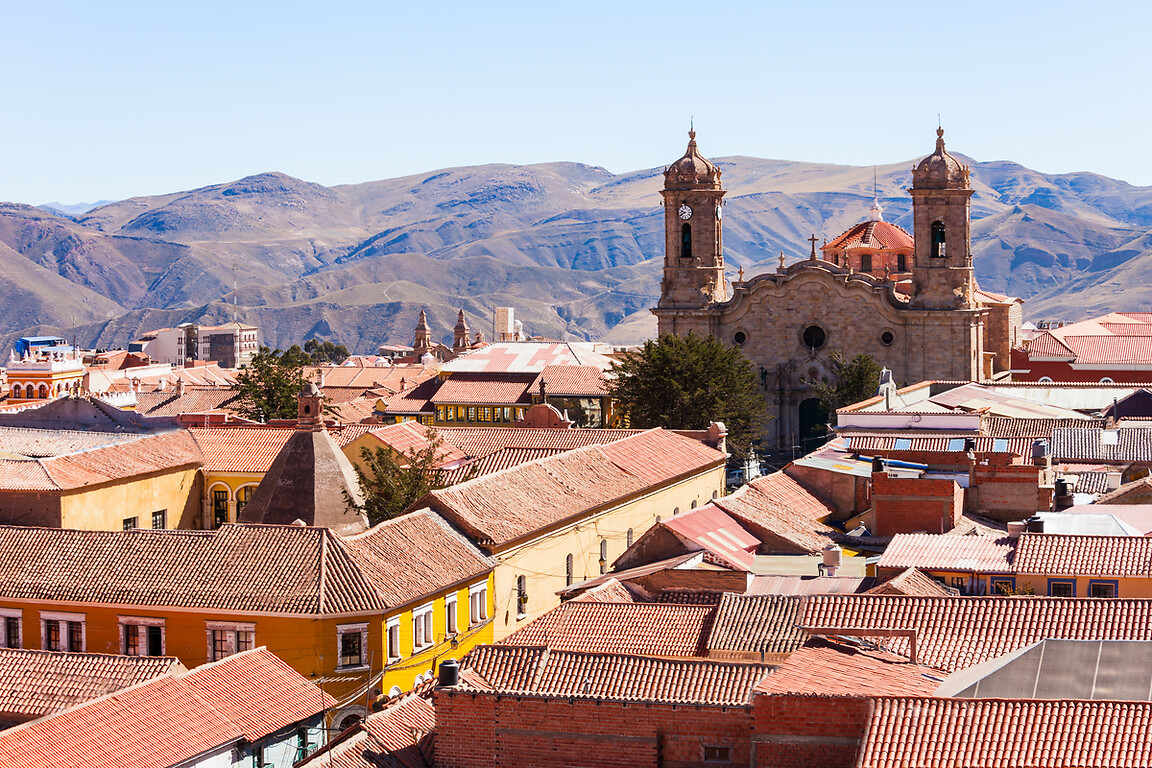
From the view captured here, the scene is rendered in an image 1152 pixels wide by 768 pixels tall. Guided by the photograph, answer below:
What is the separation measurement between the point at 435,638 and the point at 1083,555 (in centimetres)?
1284

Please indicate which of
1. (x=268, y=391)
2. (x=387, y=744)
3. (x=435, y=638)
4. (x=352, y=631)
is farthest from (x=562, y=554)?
(x=268, y=391)

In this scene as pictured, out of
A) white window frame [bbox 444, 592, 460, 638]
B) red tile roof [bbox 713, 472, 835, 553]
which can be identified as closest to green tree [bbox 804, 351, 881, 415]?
red tile roof [bbox 713, 472, 835, 553]

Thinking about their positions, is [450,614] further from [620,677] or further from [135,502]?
[135,502]

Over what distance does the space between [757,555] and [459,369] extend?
51.1 m

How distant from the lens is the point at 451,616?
3319 centimetres

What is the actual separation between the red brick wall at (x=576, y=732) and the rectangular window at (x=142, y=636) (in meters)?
13.2

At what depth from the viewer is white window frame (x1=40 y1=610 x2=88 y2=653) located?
106ft

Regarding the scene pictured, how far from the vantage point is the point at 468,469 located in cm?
4409

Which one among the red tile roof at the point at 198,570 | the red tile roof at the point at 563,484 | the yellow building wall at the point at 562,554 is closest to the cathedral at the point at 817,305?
the red tile roof at the point at 563,484

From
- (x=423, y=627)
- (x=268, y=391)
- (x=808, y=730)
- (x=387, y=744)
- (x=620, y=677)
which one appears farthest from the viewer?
(x=268, y=391)

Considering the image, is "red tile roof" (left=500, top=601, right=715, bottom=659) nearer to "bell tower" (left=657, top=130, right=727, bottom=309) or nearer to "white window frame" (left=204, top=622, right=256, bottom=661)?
"white window frame" (left=204, top=622, right=256, bottom=661)

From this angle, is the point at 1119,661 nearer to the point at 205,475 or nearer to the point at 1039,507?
the point at 1039,507

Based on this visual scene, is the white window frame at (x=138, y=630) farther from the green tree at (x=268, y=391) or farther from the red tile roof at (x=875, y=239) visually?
the red tile roof at (x=875, y=239)

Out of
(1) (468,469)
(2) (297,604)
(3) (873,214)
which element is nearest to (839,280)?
(3) (873,214)
